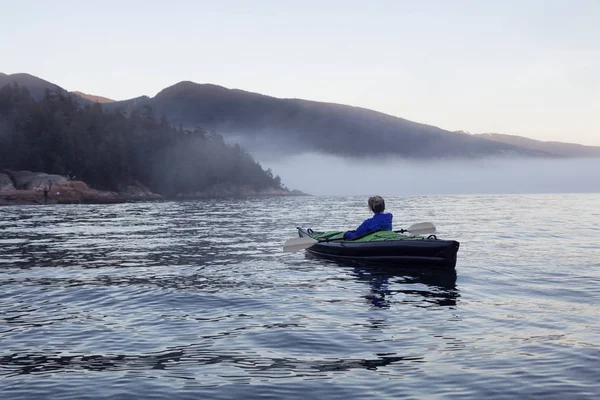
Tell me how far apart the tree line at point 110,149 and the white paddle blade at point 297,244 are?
97.8 meters

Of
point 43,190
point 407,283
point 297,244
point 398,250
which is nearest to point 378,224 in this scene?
point 398,250

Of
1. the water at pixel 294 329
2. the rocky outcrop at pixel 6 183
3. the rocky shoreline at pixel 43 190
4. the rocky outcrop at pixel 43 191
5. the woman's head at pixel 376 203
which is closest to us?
the water at pixel 294 329

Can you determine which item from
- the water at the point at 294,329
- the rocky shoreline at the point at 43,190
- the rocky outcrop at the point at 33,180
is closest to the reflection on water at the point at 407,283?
the water at the point at 294,329

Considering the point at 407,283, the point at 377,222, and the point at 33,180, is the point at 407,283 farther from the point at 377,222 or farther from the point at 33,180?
the point at 33,180

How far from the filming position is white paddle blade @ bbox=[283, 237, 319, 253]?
20141mm

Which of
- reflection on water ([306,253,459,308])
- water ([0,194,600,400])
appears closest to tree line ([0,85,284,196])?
water ([0,194,600,400])

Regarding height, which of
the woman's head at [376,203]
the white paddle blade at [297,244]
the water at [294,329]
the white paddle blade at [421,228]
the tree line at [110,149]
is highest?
the tree line at [110,149]

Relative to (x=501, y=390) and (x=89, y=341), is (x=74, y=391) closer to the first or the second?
(x=89, y=341)

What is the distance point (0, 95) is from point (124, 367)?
14132 cm

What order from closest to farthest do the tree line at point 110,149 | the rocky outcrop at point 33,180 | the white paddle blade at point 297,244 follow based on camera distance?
the white paddle blade at point 297,244, the rocky outcrop at point 33,180, the tree line at point 110,149

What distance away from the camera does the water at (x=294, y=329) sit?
23.3ft

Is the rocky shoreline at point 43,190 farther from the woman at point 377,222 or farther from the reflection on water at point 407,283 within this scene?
Answer: the reflection on water at point 407,283

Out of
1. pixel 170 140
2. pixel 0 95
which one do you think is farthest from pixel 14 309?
pixel 170 140

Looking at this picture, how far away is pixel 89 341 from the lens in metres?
9.24
